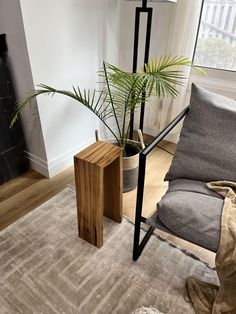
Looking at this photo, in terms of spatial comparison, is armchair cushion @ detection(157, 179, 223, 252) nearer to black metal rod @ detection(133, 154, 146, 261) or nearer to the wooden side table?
black metal rod @ detection(133, 154, 146, 261)

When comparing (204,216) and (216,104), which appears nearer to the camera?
(204,216)

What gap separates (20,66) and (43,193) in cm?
86

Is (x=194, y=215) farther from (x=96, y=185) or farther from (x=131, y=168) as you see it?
(x=131, y=168)

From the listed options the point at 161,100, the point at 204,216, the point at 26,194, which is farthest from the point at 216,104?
the point at 26,194

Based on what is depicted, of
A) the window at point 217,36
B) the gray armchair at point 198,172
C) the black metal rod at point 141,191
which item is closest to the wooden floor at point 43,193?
the black metal rod at point 141,191

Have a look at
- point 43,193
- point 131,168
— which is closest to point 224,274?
point 131,168

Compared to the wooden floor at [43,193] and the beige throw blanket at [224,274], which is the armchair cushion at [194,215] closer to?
the beige throw blanket at [224,274]

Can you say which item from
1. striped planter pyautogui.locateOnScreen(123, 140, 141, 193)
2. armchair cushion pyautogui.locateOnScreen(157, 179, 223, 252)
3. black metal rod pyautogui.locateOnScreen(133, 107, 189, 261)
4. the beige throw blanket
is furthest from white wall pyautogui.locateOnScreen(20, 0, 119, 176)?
the beige throw blanket

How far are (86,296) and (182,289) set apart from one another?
0.46 m

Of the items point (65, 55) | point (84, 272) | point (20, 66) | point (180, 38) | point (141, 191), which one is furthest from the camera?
point (180, 38)

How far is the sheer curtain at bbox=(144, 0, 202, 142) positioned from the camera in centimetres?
Result: 175

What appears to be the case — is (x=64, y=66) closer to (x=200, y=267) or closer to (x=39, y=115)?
(x=39, y=115)

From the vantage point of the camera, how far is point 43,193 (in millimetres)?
1722

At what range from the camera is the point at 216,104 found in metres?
1.19
